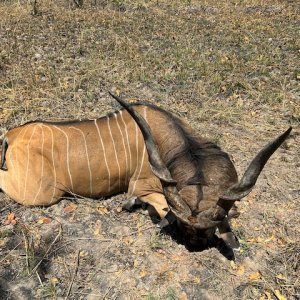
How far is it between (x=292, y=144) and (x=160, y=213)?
84.9 inches

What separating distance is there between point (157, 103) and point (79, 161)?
2.37 m

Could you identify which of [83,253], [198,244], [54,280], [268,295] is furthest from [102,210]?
[268,295]

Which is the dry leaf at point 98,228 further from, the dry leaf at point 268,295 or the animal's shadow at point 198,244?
the dry leaf at point 268,295

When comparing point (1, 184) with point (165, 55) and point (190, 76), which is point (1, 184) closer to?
point (190, 76)

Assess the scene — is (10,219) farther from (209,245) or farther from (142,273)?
(209,245)

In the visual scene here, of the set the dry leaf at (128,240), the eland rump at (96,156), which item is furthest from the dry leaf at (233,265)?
the dry leaf at (128,240)

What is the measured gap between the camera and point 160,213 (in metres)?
4.18

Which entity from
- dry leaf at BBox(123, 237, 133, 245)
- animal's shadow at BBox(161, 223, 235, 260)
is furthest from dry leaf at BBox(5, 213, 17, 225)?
animal's shadow at BBox(161, 223, 235, 260)

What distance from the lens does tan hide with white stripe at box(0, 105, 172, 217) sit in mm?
4191

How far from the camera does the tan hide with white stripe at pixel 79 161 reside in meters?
4.19

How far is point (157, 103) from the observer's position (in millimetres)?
6328

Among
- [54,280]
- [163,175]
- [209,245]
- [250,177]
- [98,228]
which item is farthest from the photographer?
[98,228]

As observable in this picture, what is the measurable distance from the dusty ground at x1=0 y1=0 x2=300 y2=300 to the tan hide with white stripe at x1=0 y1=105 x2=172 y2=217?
19 cm

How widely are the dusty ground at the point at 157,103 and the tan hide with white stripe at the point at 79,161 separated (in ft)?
0.61
